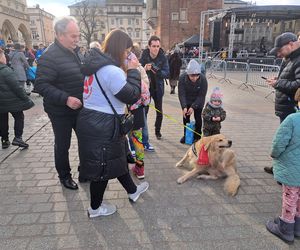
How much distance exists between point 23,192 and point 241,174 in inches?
124

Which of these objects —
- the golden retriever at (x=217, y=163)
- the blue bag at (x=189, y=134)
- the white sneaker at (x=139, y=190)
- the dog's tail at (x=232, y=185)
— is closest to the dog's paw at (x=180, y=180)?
the golden retriever at (x=217, y=163)

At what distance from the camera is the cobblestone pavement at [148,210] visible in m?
2.53

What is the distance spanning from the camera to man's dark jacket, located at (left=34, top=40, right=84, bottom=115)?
9.50ft

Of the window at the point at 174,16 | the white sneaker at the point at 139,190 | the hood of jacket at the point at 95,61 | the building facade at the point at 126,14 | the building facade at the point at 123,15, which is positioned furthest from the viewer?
the building facade at the point at 126,14

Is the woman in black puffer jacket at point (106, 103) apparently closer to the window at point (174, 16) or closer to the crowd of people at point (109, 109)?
the crowd of people at point (109, 109)

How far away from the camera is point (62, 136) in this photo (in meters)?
3.29

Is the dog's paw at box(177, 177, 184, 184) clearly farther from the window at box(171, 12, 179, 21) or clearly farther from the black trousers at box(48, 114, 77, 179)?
the window at box(171, 12, 179, 21)

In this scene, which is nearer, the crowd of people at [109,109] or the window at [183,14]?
the crowd of people at [109,109]

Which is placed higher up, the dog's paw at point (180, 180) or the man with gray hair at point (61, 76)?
the man with gray hair at point (61, 76)

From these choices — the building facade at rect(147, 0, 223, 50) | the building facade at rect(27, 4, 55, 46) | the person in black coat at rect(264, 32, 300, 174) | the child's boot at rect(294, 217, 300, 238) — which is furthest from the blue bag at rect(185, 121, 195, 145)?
the building facade at rect(27, 4, 55, 46)

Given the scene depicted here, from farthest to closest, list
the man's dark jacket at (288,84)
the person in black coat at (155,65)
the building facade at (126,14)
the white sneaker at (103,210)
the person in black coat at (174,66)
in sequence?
the building facade at (126,14), the person in black coat at (174,66), the person in black coat at (155,65), the man's dark jacket at (288,84), the white sneaker at (103,210)

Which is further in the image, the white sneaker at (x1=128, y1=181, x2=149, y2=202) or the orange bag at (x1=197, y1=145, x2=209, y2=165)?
the orange bag at (x1=197, y1=145, x2=209, y2=165)

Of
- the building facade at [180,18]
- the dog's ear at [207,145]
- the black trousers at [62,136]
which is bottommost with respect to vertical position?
the dog's ear at [207,145]

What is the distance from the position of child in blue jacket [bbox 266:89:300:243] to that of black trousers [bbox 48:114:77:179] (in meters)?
2.39
